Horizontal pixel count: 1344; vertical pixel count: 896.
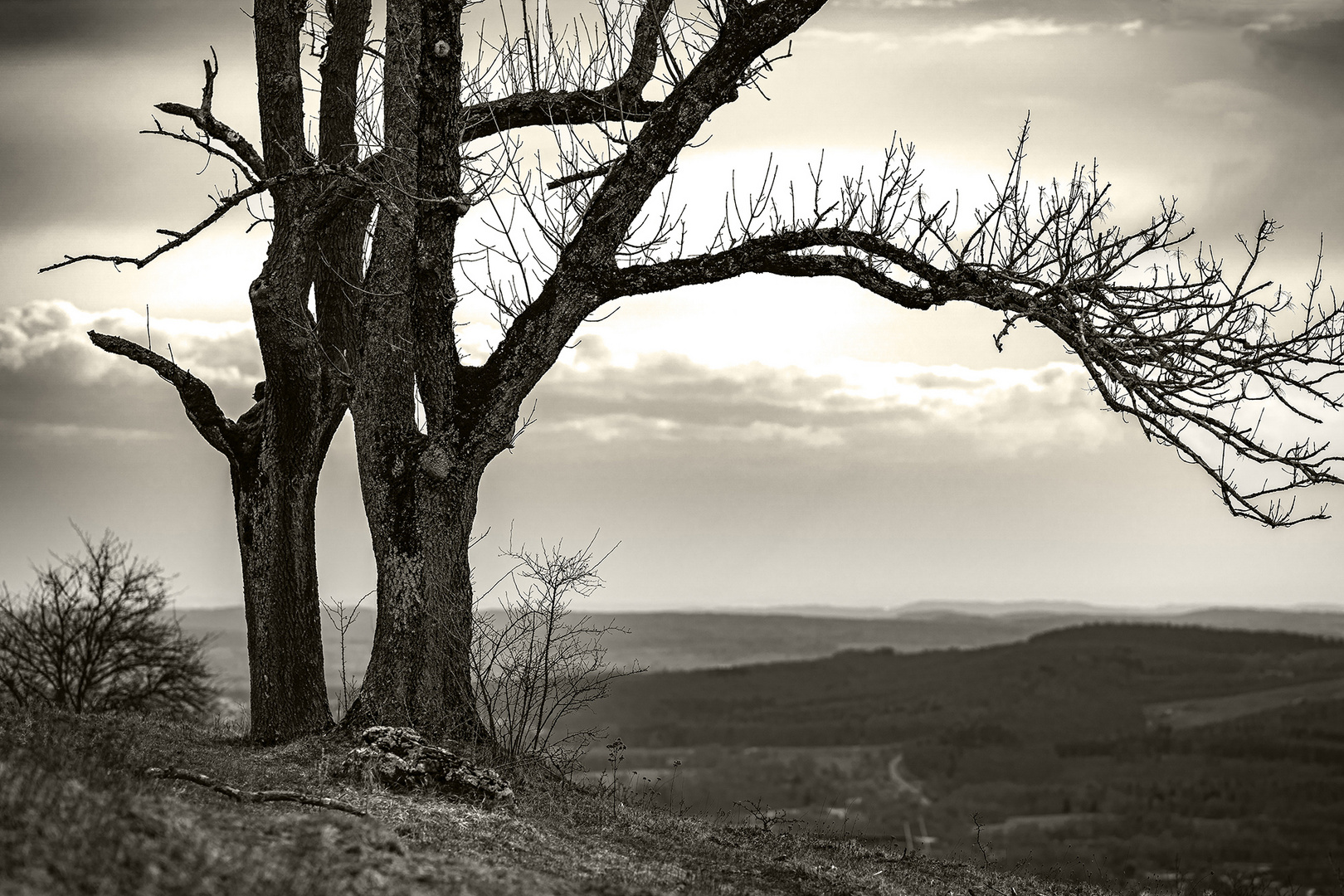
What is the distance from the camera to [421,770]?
8.38 m

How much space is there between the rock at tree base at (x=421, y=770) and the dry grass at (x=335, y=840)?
7.9 inches

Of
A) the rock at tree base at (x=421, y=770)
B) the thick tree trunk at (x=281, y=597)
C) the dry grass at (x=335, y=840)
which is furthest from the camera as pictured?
the thick tree trunk at (x=281, y=597)

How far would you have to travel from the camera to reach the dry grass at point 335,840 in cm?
479

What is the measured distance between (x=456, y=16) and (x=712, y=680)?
142m

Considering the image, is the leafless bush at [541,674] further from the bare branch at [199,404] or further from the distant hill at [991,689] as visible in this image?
the distant hill at [991,689]

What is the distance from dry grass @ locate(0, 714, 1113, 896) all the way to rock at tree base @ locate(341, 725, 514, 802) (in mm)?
200

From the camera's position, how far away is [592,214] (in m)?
10.2

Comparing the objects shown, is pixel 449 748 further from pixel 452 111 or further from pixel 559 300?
pixel 452 111

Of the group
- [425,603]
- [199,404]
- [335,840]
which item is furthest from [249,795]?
[199,404]

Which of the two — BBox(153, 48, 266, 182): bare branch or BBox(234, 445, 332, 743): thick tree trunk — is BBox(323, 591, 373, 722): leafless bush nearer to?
BBox(234, 445, 332, 743): thick tree trunk

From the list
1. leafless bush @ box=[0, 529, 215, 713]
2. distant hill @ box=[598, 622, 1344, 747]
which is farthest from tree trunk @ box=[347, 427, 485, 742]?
distant hill @ box=[598, 622, 1344, 747]

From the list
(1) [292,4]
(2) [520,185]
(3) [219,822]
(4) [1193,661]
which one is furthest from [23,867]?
(4) [1193,661]

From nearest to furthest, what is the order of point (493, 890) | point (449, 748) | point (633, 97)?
point (493, 890)
point (449, 748)
point (633, 97)

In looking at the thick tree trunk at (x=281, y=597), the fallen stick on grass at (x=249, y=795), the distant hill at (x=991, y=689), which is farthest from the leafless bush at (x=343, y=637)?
the distant hill at (x=991, y=689)
